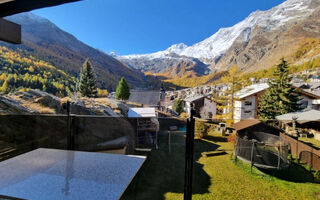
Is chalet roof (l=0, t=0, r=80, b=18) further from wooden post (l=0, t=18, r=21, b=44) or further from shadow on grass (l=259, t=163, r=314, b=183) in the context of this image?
shadow on grass (l=259, t=163, r=314, b=183)

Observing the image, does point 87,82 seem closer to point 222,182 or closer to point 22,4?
point 222,182

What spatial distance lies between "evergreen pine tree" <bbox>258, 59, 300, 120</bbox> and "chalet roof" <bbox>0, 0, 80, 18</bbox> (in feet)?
47.4

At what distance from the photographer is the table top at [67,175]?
27.5 inches

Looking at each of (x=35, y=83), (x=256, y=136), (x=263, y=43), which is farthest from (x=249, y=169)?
(x=263, y=43)

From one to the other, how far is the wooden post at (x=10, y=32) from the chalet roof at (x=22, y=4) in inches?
7.6

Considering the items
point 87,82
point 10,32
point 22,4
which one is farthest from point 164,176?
point 87,82

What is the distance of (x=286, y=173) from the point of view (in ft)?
12.9

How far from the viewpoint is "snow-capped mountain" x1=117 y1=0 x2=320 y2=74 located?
7844 cm

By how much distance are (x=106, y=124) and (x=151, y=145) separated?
3.22 ft

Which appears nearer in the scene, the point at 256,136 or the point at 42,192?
the point at 42,192

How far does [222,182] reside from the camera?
3539 mm

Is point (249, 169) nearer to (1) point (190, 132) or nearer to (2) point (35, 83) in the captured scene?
(1) point (190, 132)

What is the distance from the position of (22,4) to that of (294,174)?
589 centimetres

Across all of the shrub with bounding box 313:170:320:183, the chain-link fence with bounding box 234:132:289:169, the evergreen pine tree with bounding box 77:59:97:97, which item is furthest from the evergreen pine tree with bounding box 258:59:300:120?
the evergreen pine tree with bounding box 77:59:97:97
